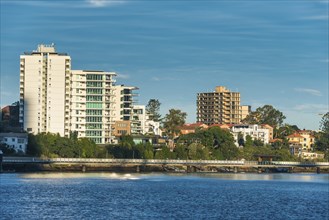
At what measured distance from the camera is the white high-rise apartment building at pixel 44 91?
618ft

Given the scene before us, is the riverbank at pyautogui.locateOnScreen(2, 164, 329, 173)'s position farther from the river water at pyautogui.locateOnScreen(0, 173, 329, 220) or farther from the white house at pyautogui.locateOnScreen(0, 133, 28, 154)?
the river water at pyautogui.locateOnScreen(0, 173, 329, 220)

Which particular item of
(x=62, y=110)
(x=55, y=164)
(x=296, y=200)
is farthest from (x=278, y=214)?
(x=62, y=110)

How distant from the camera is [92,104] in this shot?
196 metres

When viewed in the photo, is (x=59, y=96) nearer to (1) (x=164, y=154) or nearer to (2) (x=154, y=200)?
(1) (x=164, y=154)

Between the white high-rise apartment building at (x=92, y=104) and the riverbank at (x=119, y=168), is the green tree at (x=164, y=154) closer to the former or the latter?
the riverbank at (x=119, y=168)

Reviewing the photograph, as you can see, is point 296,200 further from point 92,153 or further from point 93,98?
point 93,98

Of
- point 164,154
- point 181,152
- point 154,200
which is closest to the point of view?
point 154,200

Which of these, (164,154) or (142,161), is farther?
(164,154)

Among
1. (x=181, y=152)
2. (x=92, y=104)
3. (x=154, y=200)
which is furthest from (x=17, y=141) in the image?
(x=154, y=200)

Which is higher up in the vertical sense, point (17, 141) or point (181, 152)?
point (17, 141)

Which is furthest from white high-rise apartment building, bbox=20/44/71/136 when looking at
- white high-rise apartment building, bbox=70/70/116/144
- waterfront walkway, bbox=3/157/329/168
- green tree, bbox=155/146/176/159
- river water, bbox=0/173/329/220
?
river water, bbox=0/173/329/220

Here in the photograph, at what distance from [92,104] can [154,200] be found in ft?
336

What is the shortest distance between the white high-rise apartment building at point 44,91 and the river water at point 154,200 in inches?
2383

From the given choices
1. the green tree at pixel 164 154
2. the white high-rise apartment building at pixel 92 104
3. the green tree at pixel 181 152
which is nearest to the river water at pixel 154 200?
the green tree at pixel 164 154
